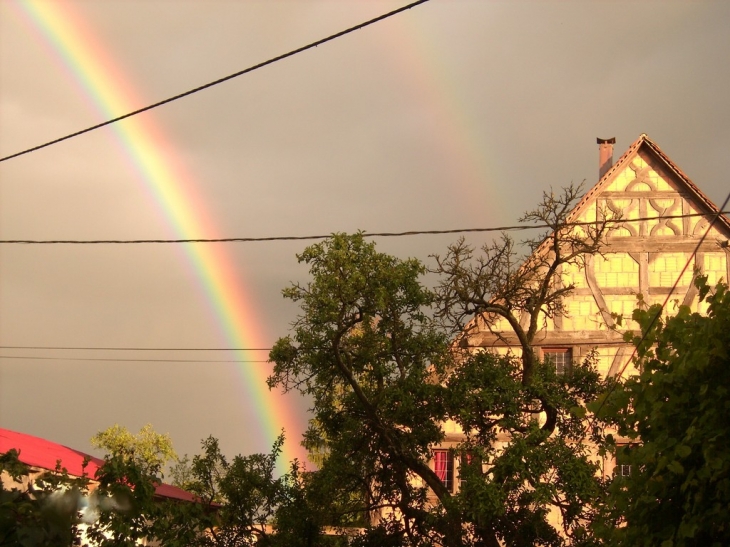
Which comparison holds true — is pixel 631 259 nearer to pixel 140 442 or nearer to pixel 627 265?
pixel 627 265

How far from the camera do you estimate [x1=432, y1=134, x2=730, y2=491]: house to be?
2367 cm

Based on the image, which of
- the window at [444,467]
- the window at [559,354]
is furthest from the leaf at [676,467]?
the window at [444,467]

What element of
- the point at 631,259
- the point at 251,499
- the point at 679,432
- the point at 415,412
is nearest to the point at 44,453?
the point at 251,499

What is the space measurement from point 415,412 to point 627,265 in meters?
9.83

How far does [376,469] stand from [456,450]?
211 centimetres

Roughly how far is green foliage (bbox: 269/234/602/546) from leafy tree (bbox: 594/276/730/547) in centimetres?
613

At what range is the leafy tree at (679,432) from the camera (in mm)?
8406

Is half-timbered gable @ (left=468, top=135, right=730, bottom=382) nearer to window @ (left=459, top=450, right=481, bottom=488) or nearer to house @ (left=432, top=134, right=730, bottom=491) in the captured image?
house @ (left=432, top=134, right=730, bottom=491)

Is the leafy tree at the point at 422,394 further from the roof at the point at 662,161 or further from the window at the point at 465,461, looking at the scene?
the roof at the point at 662,161

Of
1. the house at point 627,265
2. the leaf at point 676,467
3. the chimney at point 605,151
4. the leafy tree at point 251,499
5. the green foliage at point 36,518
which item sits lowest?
the green foliage at point 36,518

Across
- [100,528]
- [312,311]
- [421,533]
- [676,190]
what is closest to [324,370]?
[312,311]

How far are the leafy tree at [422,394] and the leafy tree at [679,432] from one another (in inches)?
257

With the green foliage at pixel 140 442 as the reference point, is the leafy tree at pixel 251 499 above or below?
below

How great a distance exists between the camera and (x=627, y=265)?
2459 cm
